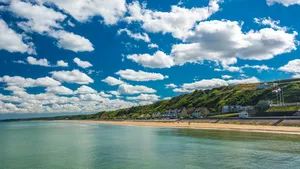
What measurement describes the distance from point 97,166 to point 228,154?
854 inches

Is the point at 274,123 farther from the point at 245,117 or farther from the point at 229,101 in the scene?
the point at 229,101

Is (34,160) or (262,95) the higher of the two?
(262,95)

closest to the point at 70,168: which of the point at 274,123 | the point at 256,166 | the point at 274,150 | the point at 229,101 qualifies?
the point at 256,166

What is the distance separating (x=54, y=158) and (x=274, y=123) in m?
69.0

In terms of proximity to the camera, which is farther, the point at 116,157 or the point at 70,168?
the point at 116,157

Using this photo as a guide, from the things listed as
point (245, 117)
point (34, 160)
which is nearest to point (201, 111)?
point (245, 117)

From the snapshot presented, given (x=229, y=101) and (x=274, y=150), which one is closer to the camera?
(x=274, y=150)

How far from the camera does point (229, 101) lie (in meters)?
184

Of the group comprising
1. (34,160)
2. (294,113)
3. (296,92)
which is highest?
(296,92)

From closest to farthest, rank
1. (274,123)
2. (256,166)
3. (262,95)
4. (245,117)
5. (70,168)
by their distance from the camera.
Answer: (256,166)
(70,168)
(274,123)
(245,117)
(262,95)

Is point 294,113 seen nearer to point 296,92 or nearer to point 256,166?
point 296,92

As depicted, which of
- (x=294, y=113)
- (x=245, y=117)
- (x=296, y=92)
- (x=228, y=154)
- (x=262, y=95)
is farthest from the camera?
(x=262, y=95)

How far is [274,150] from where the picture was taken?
48.1 m

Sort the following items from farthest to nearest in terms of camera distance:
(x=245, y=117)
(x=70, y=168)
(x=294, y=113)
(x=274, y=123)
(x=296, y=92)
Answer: (x=296, y=92) → (x=245, y=117) → (x=294, y=113) → (x=274, y=123) → (x=70, y=168)
